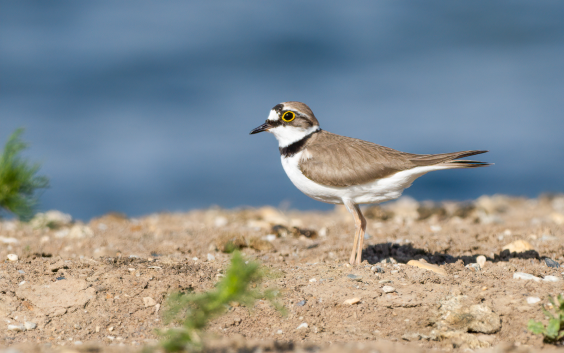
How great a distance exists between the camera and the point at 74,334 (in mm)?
4086

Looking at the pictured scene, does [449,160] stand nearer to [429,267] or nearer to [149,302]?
[429,267]

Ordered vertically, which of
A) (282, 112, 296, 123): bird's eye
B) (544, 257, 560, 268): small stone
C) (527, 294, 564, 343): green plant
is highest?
(282, 112, 296, 123): bird's eye

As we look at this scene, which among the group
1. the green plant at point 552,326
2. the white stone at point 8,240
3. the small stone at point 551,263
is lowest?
the green plant at point 552,326

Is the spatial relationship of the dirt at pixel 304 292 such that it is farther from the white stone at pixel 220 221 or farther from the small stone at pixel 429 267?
the white stone at pixel 220 221

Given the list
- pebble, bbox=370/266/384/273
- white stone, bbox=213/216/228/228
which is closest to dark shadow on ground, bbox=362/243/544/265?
pebble, bbox=370/266/384/273

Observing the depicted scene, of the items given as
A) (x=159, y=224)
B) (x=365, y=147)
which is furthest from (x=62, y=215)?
(x=365, y=147)

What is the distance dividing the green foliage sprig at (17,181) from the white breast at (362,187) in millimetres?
4258

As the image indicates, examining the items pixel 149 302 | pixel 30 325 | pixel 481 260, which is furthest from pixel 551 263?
pixel 30 325

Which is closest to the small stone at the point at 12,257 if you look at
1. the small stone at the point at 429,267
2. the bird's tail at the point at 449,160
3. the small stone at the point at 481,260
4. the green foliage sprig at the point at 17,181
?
the green foliage sprig at the point at 17,181

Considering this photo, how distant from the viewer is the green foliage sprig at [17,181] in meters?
7.54

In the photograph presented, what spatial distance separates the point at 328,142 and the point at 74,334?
9.70 feet

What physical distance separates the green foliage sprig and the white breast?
4258 millimetres

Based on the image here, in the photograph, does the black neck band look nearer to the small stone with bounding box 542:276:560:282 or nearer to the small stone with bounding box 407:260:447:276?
the small stone with bounding box 407:260:447:276

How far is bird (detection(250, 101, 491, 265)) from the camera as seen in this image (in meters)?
5.16
